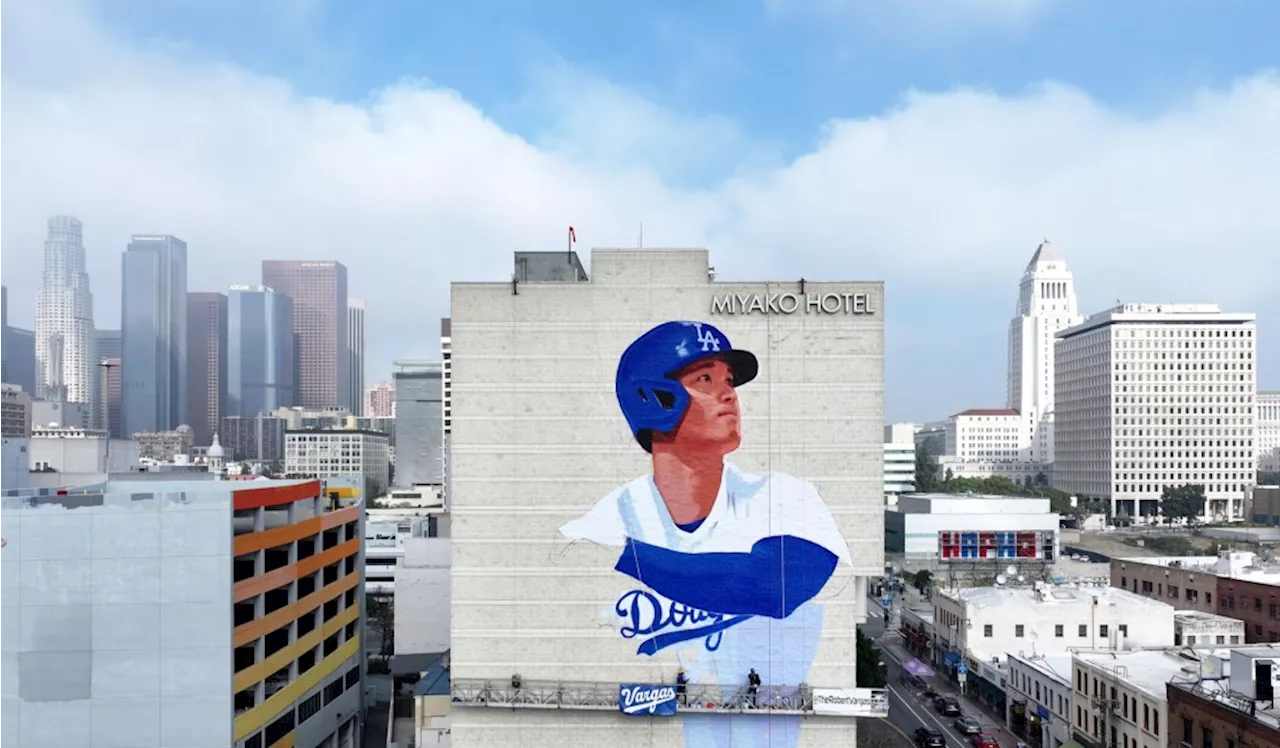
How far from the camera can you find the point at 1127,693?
4803 centimetres

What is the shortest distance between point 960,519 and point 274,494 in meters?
102

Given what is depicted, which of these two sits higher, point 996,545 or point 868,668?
point 868,668

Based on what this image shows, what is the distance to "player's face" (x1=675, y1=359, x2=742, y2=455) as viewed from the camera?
41.8 m

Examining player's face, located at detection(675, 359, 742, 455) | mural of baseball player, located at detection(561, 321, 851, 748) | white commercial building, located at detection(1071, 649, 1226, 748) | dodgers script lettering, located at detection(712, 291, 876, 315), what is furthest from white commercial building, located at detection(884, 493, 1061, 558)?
player's face, located at detection(675, 359, 742, 455)

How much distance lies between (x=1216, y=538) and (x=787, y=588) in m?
137

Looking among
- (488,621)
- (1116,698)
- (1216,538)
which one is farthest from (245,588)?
(1216,538)

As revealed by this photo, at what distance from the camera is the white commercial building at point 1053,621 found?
69.1 meters

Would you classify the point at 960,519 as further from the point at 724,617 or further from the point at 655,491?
the point at 655,491

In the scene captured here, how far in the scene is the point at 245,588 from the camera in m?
45.9

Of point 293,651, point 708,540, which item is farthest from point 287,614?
point 708,540

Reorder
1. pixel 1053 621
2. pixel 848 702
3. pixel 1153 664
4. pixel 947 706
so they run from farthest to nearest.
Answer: pixel 1053 621 → pixel 947 706 → pixel 1153 664 → pixel 848 702

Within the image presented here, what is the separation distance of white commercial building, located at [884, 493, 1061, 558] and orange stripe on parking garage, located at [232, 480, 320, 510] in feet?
314

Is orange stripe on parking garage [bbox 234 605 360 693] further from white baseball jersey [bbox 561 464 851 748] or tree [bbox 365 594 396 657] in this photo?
Answer: tree [bbox 365 594 396 657]

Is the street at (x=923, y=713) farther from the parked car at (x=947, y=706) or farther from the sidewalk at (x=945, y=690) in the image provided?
the parked car at (x=947, y=706)
